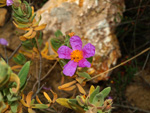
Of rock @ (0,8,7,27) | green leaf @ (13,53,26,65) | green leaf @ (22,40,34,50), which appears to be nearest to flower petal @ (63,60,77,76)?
green leaf @ (22,40,34,50)

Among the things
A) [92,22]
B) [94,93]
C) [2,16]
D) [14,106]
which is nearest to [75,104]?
[94,93]

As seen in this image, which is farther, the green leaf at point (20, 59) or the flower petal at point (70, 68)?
the green leaf at point (20, 59)

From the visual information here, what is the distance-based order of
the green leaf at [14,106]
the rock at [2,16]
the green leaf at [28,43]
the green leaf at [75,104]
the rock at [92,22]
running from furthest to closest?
the rock at [2,16], the rock at [92,22], the green leaf at [28,43], the green leaf at [75,104], the green leaf at [14,106]

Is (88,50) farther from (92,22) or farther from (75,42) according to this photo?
(92,22)

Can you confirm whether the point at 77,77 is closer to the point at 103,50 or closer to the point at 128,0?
the point at 103,50

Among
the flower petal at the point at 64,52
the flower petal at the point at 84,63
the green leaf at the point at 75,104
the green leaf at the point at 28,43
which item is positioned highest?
the flower petal at the point at 64,52

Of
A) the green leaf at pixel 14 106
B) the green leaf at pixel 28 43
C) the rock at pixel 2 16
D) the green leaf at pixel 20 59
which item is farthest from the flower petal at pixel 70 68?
the rock at pixel 2 16

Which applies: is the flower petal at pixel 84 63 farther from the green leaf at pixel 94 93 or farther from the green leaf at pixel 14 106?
the green leaf at pixel 14 106
